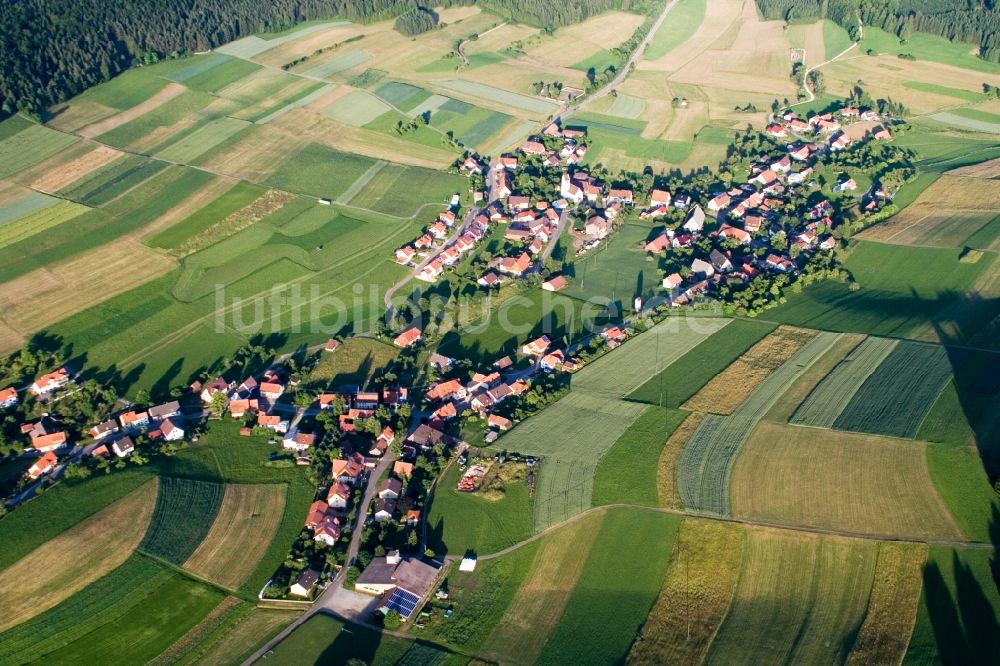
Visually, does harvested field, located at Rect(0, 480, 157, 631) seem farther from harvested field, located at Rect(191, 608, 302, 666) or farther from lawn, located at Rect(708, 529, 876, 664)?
lawn, located at Rect(708, 529, 876, 664)

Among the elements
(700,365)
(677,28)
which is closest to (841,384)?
(700,365)

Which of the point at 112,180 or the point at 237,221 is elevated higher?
the point at 112,180

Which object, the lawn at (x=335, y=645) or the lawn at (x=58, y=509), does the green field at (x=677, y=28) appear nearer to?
the lawn at (x=58, y=509)

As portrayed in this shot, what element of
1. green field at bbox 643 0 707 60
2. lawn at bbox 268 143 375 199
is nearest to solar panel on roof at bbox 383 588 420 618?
lawn at bbox 268 143 375 199

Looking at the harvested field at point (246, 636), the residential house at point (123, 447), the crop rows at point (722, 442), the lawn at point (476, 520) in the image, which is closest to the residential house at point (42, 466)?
the residential house at point (123, 447)

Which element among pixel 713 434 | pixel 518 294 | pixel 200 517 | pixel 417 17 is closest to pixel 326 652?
pixel 200 517

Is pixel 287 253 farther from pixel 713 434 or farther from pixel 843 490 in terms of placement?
pixel 843 490

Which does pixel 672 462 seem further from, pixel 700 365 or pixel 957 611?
pixel 957 611
